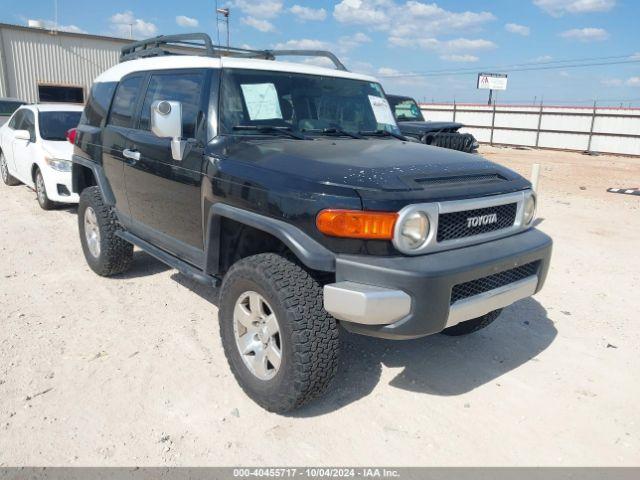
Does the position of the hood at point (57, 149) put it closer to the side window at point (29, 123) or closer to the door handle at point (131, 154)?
the side window at point (29, 123)

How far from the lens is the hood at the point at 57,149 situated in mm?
7555

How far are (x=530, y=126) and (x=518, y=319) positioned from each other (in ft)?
82.1

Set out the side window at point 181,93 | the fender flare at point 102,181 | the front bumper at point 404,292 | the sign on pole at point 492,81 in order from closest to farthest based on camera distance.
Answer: the front bumper at point 404,292 < the side window at point 181,93 < the fender flare at point 102,181 < the sign on pole at point 492,81

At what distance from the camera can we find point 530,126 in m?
26.8

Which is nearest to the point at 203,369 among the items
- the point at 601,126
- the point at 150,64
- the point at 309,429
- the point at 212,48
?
the point at 309,429

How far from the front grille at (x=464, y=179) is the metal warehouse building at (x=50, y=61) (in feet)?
71.1

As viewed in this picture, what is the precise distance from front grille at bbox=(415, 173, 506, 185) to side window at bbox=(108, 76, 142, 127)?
2.86 metres

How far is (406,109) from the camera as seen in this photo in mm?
13852

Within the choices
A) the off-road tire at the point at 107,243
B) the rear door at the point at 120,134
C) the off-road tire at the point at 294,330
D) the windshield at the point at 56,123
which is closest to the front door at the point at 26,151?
the windshield at the point at 56,123

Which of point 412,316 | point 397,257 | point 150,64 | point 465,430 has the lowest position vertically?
point 465,430

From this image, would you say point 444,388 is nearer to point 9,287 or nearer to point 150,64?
point 150,64

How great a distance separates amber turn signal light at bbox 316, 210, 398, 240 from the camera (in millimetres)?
2621

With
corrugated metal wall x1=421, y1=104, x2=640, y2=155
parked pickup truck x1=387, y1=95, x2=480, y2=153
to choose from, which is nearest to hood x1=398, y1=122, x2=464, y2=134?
parked pickup truck x1=387, y1=95, x2=480, y2=153

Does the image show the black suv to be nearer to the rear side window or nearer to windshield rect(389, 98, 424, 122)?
the rear side window
